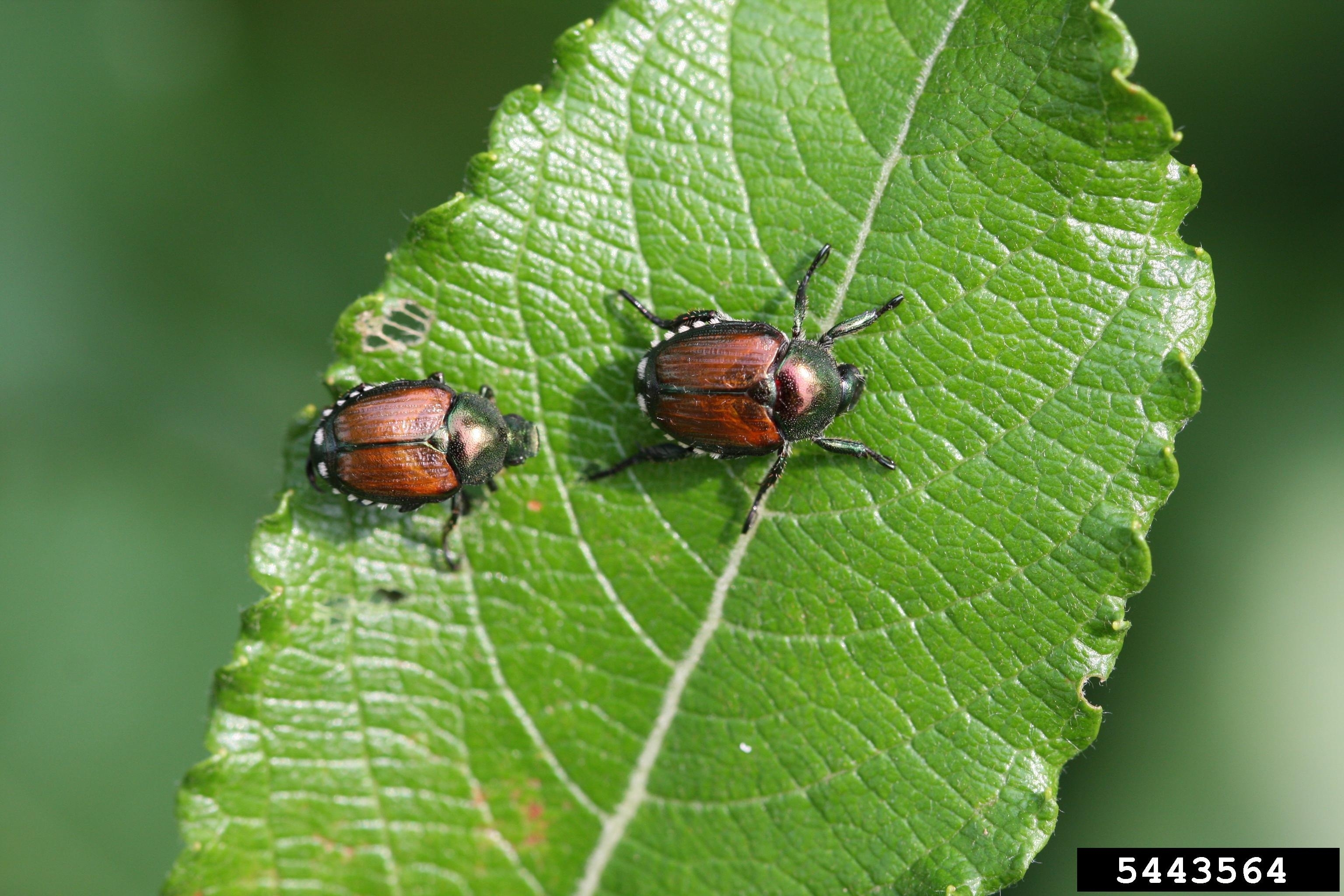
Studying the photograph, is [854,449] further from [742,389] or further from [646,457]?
[646,457]

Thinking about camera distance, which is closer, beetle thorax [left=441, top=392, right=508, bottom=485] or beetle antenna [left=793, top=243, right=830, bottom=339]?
beetle antenna [left=793, top=243, right=830, bottom=339]

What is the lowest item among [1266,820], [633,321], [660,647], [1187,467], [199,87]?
[1266,820]

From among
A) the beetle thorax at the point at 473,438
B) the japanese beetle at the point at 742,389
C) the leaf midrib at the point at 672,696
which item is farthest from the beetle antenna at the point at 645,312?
the beetle thorax at the point at 473,438

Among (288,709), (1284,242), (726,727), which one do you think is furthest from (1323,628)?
(288,709)

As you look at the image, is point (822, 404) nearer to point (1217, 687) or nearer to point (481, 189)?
point (481, 189)

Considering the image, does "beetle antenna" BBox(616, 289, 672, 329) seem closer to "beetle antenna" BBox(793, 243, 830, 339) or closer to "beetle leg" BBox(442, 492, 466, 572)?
"beetle antenna" BBox(793, 243, 830, 339)

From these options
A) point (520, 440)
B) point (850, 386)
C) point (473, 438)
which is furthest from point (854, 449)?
point (473, 438)

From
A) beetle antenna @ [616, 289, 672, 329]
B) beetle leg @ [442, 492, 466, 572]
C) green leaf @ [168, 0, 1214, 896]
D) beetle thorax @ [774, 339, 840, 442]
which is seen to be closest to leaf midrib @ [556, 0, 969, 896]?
green leaf @ [168, 0, 1214, 896]
